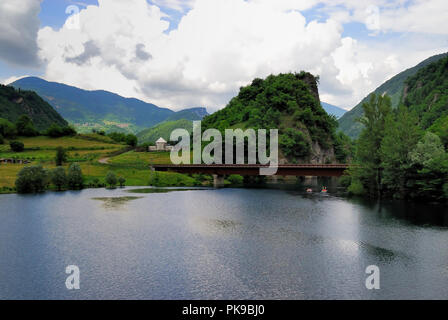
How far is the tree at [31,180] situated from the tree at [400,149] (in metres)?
101

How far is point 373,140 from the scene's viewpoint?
326 feet

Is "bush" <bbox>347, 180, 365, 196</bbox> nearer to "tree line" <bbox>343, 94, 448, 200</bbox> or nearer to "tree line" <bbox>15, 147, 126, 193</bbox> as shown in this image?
"tree line" <bbox>343, 94, 448, 200</bbox>

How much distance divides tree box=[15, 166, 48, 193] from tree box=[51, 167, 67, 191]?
359 cm

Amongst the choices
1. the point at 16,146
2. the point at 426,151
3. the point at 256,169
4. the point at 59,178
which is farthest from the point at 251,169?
the point at 16,146

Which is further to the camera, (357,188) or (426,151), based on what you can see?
(357,188)

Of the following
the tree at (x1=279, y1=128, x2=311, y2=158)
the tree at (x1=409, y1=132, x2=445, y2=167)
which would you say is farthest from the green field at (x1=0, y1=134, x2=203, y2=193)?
the tree at (x1=409, y1=132, x2=445, y2=167)

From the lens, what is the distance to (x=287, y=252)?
4562 cm

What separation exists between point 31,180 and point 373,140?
102m

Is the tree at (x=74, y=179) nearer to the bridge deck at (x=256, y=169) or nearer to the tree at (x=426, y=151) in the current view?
the bridge deck at (x=256, y=169)

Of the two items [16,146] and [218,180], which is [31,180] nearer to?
[218,180]

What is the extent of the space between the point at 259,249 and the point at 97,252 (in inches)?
816
